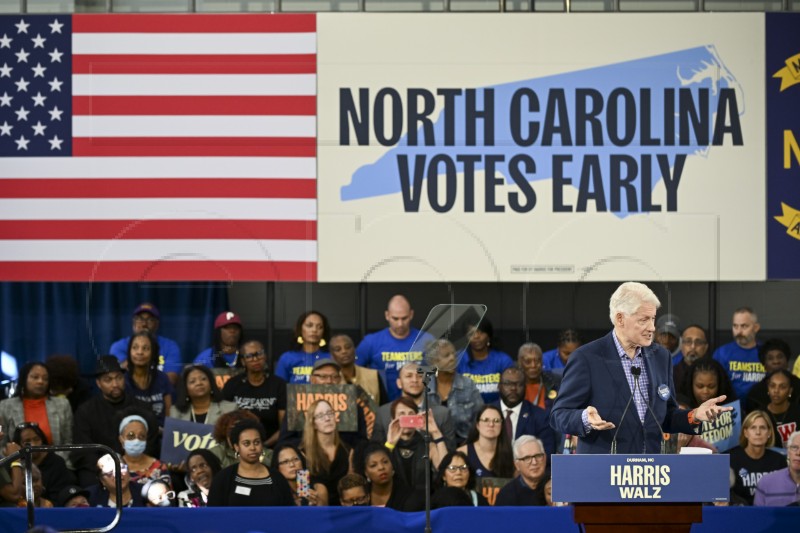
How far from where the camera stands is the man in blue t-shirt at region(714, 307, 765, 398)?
9453 millimetres

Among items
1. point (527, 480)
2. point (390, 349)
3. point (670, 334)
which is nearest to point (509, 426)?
point (527, 480)

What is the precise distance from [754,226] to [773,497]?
98.7 inches

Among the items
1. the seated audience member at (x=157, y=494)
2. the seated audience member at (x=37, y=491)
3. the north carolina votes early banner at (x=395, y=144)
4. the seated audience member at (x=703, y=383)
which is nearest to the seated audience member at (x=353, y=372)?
the north carolina votes early banner at (x=395, y=144)

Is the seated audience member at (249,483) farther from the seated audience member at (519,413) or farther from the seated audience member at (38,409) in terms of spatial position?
the seated audience member at (519,413)

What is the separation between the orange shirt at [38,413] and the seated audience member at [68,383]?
168mm

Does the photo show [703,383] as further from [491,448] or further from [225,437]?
[225,437]

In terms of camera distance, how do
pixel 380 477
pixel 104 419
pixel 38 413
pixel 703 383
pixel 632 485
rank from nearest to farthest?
pixel 632 485, pixel 380 477, pixel 104 419, pixel 38 413, pixel 703 383

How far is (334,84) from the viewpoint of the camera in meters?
9.90

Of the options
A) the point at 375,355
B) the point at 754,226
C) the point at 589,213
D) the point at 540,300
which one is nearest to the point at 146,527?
the point at 375,355

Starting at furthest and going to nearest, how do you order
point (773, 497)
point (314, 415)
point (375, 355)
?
point (375, 355) < point (314, 415) < point (773, 497)

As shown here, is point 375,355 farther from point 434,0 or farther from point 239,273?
point 434,0

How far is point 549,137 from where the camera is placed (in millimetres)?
9891

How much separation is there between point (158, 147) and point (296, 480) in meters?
3.03

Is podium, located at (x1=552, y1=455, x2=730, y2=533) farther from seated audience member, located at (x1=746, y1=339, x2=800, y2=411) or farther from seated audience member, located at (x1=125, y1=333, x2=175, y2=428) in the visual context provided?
seated audience member, located at (x1=125, y1=333, x2=175, y2=428)
